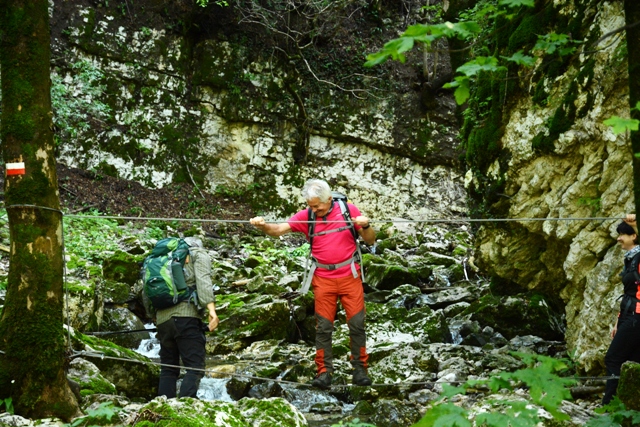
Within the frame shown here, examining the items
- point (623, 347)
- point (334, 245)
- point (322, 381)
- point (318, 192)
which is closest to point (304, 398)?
point (322, 381)

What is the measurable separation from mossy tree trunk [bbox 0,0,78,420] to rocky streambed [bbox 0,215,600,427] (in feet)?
0.82

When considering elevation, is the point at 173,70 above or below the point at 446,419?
above

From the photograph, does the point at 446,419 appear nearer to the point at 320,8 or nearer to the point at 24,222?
the point at 24,222

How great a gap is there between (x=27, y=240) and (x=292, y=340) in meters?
5.56

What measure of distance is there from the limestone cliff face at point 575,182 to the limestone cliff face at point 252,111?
471 inches

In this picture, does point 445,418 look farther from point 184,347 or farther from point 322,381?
point 322,381

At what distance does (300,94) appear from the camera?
19.8 m

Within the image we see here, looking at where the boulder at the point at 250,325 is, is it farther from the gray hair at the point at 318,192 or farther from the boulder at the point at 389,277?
the gray hair at the point at 318,192

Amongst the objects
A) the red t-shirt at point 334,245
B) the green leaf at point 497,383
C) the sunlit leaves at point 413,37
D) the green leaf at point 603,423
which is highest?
the sunlit leaves at point 413,37

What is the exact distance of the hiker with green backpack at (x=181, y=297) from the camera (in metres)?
4.61

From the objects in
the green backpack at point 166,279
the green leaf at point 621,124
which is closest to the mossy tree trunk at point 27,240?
the green backpack at point 166,279

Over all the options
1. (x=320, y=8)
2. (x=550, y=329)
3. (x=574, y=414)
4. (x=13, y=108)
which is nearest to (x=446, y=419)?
(x=574, y=414)

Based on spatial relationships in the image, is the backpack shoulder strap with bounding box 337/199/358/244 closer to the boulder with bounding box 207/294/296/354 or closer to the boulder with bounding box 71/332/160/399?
the boulder with bounding box 71/332/160/399

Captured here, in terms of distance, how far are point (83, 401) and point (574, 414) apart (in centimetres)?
369
